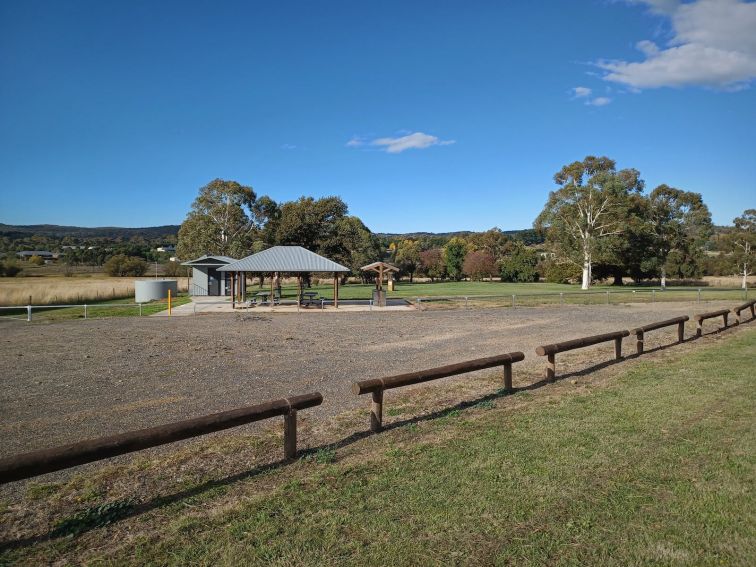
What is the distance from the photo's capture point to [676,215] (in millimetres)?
57062

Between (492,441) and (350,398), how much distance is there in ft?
9.72

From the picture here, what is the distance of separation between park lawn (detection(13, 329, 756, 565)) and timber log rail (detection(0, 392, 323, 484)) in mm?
544

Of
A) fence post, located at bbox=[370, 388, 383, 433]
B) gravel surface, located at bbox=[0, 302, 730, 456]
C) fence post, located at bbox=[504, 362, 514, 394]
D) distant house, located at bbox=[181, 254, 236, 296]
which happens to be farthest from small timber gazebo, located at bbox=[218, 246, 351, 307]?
fence post, located at bbox=[370, 388, 383, 433]

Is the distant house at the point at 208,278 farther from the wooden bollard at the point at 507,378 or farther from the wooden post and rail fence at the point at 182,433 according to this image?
the wooden post and rail fence at the point at 182,433

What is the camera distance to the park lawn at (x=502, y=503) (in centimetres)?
331

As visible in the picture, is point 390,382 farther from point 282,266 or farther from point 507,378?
point 282,266

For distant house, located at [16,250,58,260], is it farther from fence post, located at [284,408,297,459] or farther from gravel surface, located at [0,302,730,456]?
fence post, located at [284,408,297,459]

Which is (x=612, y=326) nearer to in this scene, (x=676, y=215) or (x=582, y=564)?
(x=582, y=564)

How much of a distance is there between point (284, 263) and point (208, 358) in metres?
16.2

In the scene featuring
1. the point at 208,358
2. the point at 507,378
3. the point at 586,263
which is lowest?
the point at 208,358

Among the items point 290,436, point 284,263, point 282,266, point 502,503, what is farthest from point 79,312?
point 502,503

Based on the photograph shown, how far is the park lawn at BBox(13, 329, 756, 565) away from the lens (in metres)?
3.31

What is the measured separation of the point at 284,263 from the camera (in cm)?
2761

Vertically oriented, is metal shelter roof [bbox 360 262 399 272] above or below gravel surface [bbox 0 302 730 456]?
above
